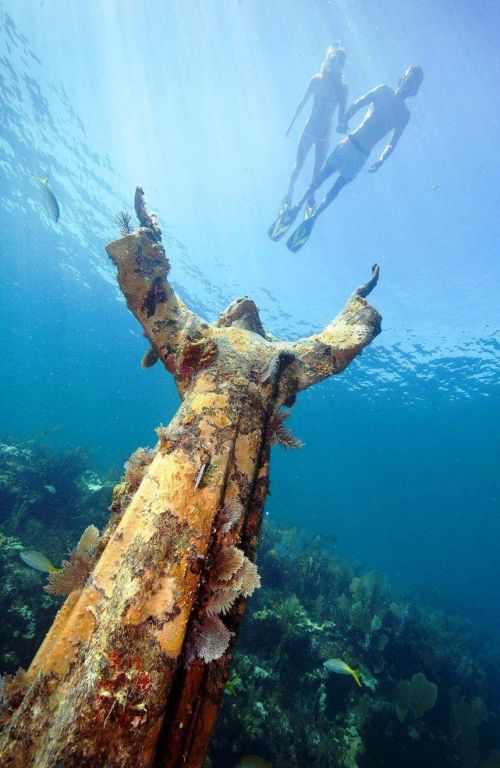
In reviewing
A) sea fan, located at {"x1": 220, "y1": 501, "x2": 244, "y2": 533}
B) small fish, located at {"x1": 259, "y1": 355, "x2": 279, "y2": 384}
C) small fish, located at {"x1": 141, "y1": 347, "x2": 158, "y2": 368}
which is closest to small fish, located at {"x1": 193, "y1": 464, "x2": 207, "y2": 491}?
sea fan, located at {"x1": 220, "y1": 501, "x2": 244, "y2": 533}

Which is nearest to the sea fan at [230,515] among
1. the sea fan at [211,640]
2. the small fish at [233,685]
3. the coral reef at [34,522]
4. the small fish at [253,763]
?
the sea fan at [211,640]

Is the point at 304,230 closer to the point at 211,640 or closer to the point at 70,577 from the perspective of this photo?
the point at 70,577

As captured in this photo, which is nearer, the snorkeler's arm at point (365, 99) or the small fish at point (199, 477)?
the small fish at point (199, 477)

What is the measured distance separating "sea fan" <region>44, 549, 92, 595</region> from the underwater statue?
0.14 metres

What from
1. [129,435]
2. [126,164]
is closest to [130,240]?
[126,164]

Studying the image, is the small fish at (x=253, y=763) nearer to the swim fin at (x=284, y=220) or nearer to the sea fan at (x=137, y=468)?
the sea fan at (x=137, y=468)

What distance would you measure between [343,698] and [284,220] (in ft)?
54.7

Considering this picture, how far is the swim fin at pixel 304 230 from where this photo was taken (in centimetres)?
1523

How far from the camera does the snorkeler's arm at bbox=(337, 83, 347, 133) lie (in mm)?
13594

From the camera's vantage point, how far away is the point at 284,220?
16.2 meters

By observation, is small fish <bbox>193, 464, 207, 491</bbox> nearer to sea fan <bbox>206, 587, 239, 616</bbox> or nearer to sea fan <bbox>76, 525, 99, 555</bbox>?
sea fan <bbox>206, 587, 239, 616</bbox>

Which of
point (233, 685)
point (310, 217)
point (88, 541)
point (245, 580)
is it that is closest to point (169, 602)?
point (245, 580)

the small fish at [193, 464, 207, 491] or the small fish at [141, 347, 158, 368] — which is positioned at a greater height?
the small fish at [141, 347, 158, 368]

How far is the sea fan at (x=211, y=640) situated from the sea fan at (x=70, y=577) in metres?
0.88
